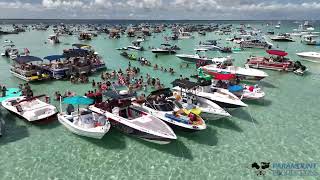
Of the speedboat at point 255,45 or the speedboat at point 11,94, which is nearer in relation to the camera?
the speedboat at point 11,94

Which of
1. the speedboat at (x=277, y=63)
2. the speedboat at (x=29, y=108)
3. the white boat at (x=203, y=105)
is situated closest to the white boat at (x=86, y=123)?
the speedboat at (x=29, y=108)

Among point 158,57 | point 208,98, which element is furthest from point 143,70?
point 208,98

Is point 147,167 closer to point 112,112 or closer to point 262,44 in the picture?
point 112,112

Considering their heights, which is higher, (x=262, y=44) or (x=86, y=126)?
(x=262, y=44)

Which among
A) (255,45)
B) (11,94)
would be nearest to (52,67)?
(11,94)

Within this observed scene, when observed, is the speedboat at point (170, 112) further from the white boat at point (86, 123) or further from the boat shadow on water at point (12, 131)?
the boat shadow on water at point (12, 131)

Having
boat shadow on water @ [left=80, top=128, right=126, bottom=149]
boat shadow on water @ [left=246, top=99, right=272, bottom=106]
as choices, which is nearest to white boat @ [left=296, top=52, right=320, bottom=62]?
boat shadow on water @ [left=246, top=99, right=272, bottom=106]

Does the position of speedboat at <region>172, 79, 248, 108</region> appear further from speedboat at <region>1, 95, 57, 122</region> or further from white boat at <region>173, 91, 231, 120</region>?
speedboat at <region>1, 95, 57, 122</region>

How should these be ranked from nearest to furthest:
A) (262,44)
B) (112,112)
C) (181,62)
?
(112,112) < (181,62) < (262,44)
